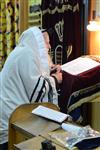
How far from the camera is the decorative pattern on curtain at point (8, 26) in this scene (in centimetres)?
368

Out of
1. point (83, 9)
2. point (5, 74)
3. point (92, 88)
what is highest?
point (83, 9)

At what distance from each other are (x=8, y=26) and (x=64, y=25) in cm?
72

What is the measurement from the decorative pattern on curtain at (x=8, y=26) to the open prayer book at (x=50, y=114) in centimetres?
210

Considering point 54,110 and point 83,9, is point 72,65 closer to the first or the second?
point 54,110

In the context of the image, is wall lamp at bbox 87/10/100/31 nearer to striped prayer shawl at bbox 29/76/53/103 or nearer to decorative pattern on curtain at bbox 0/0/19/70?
decorative pattern on curtain at bbox 0/0/19/70

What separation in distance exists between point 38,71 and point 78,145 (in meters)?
0.81

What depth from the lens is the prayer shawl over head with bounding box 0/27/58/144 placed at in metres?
1.98

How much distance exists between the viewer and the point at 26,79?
6.49 ft

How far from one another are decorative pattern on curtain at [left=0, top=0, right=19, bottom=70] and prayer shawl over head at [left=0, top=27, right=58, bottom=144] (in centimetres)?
164

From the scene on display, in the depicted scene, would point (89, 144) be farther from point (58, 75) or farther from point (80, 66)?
point (80, 66)

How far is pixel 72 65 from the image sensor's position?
7.95 feet

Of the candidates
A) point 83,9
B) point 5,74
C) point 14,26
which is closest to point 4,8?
point 14,26

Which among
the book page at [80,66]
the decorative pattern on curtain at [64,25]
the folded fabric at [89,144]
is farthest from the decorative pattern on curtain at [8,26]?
the folded fabric at [89,144]

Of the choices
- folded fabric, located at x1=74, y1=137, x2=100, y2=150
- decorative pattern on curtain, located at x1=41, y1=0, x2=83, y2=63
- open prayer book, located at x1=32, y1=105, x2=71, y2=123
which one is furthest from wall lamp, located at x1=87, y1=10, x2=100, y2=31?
folded fabric, located at x1=74, y1=137, x2=100, y2=150
